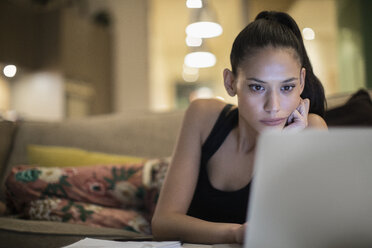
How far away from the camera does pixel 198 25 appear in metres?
2.15

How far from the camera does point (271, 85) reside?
0.73 m

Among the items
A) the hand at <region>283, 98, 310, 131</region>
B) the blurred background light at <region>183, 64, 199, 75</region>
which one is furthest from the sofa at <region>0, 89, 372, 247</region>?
the blurred background light at <region>183, 64, 199, 75</region>

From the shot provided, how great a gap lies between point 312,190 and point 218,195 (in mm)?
579

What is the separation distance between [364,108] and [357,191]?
979 millimetres

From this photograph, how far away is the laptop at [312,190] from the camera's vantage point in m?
0.39

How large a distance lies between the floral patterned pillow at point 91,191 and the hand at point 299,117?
25.1 inches

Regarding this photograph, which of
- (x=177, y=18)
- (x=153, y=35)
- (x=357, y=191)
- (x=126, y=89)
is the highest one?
(x=177, y=18)

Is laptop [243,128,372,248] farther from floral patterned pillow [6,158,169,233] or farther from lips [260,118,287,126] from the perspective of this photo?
floral patterned pillow [6,158,169,233]

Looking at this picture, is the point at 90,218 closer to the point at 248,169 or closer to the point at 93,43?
the point at 248,169

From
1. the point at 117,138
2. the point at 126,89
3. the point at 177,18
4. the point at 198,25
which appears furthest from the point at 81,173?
the point at 177,18

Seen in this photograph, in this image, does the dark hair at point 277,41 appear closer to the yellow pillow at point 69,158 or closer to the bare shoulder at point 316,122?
the bare shoulder at point 316,122

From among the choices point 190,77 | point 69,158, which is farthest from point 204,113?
point 190,77

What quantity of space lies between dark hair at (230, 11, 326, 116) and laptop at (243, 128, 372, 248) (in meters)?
0.42

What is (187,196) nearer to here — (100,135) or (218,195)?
(218,195)
